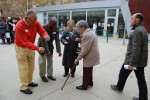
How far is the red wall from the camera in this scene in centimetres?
1377

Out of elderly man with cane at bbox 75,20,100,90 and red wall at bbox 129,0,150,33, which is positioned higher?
red wall at bbox 129,0,150,33

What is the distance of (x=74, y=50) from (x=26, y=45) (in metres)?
1.47

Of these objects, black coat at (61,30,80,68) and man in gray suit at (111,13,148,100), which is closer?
man in gray suit at (111,13,148,100)

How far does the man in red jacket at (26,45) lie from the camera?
10.6 feet

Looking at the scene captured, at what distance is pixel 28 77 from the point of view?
374cm

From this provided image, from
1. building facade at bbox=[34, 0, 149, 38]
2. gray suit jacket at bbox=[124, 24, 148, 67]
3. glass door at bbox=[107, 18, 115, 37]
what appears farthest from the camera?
glass door at bbox=[107, 18, 115, 37]

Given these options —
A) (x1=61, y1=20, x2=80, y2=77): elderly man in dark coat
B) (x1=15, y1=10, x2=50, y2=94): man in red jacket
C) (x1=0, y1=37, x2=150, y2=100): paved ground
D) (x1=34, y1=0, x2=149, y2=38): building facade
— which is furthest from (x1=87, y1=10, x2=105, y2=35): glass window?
(x1=15, y1=10, x2=50, y2=94): man in red jacket

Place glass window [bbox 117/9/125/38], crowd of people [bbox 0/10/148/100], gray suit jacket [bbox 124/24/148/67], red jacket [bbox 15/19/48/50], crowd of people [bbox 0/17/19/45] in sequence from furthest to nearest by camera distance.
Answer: glass window [bbox 117/9/125/38], crowd of people [bbox 0/17/19/45], red jacket [bbox 15/19/48/50], crowd of people [bbox 0/10/148/100], gray suit jacket [bbox 124/24/148/67]

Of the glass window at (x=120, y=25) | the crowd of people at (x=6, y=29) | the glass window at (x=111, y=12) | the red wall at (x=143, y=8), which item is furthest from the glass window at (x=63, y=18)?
the crowd of people at (x=6, y=29)

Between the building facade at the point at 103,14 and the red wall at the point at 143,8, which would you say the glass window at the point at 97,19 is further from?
the red wall at the point at 143,8

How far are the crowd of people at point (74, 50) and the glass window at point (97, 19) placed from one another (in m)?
13.2

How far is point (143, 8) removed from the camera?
45.8 ft

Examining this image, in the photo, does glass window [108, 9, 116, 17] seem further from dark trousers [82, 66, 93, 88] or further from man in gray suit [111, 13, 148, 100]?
man in gray suit [111, 13, 148, 100]

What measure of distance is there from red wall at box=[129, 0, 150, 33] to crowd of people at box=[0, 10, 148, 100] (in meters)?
11.7
